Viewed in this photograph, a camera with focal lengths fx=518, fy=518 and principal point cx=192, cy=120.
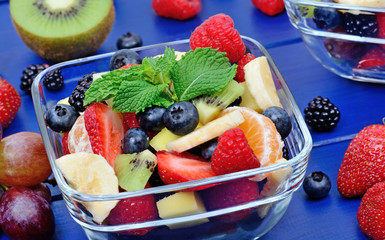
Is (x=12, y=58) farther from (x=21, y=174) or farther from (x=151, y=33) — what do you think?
(x=21, y=174)

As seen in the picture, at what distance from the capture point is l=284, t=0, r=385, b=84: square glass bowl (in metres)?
1.38

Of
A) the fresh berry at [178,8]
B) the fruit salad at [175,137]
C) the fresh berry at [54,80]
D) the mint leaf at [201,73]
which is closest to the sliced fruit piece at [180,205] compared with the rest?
the fruit salad at [175,137]

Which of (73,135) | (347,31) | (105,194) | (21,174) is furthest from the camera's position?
(347,31)

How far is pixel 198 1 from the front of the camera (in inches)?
77.3

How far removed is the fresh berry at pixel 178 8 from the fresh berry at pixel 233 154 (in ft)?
3.54

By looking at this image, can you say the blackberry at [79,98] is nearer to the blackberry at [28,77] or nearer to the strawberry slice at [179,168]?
the strawberry slice at [179,168]

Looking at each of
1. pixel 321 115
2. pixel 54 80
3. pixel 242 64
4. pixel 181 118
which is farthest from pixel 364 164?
pixel 54 80

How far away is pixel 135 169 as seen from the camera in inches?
38.5

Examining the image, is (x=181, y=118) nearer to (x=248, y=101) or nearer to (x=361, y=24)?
(x=248, y=101)

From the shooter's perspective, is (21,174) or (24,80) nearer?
(21,174)

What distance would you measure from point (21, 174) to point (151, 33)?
2.90 ft

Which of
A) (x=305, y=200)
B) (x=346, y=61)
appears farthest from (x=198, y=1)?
(x=305, y=200)

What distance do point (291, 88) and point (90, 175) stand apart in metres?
0.81

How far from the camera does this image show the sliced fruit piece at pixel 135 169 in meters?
0.96
